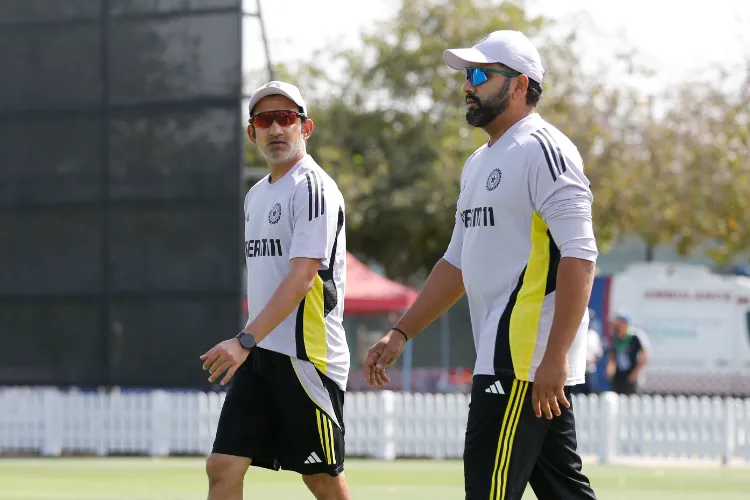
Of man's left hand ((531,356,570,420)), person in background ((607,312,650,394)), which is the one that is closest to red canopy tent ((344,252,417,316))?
person in background ((607,312,650,394))

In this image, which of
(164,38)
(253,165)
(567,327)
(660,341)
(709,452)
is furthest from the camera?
(253,165)

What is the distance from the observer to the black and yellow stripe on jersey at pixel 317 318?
616cm

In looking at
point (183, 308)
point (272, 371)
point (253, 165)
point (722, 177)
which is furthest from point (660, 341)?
point (272, 371)

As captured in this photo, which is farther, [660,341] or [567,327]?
[660,341]

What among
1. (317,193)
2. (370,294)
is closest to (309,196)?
(317,193)

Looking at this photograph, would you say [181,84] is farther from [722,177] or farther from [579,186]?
[722,177]

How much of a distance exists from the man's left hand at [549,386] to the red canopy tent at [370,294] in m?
17.4

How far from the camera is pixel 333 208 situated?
619 cm

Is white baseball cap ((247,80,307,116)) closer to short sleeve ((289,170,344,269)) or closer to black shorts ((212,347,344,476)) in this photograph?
short sleeve ((289,170,344,269))

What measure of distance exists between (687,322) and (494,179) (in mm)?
24372

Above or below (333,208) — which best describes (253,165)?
above

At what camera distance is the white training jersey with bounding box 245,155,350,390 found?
242 inches

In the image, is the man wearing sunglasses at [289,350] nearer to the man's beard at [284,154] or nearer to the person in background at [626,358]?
the man's beard at [284,154]

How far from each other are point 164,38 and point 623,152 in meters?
21.4
